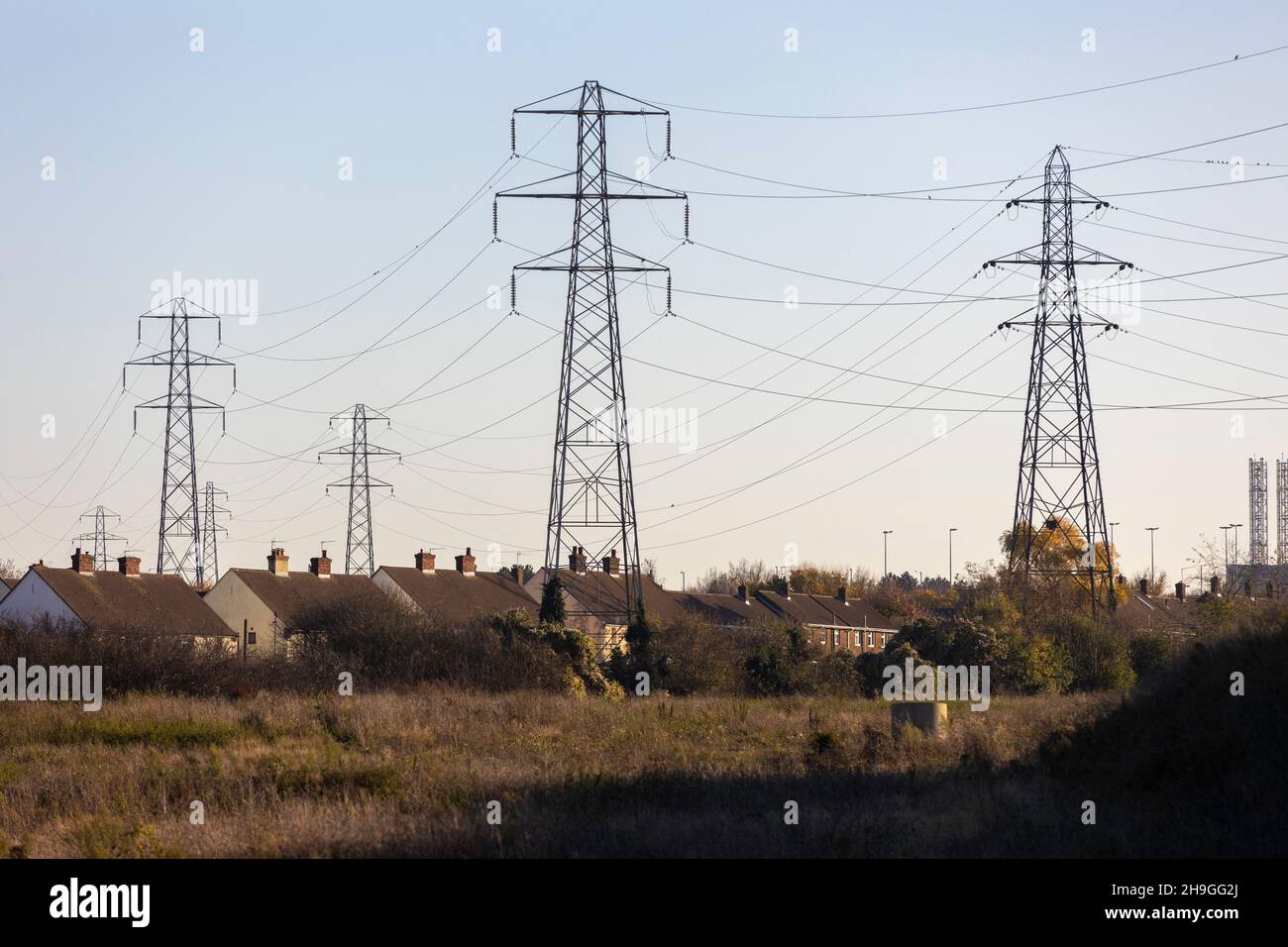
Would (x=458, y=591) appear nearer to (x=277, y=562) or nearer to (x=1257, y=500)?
(x=277, y=562)

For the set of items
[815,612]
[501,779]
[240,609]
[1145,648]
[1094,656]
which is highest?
[815,612]

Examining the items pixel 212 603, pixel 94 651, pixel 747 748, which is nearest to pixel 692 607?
pixel 212 603

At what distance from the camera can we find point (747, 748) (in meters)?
28.2

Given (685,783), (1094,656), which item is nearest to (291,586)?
(1094,656)

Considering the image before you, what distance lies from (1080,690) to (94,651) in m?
31.2

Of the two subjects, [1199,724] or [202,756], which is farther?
[202,756]

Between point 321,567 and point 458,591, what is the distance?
23.7 feet

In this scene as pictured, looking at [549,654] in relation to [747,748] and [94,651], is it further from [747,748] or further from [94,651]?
[747,748]

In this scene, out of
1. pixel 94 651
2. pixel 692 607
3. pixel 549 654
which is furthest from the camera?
pixel 692 607

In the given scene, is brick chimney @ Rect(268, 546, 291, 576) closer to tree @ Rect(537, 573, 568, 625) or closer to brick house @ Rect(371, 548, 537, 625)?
brick house @ Rect(371, 548, 537, 625)

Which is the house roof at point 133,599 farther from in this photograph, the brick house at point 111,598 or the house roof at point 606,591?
the house roof at point 606,591

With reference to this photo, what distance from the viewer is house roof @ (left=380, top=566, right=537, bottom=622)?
239ft

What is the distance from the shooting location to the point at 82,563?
220ft

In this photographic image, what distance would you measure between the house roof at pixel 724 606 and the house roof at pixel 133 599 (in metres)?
26.7
